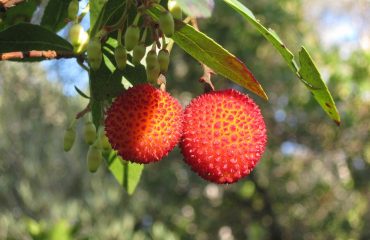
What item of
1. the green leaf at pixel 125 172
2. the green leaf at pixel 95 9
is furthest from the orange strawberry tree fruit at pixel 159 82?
the green leaf at pixel 125 172

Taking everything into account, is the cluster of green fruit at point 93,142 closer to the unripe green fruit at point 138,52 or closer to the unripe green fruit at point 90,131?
the unripe green fruit at point 90,131

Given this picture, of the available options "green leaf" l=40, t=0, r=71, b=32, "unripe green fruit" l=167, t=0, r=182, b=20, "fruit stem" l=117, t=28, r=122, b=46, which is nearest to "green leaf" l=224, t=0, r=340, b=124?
"unripe green fruit" l=167, t=0, r=182, b=20

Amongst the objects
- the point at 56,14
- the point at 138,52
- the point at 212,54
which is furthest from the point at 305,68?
the point at 56,14

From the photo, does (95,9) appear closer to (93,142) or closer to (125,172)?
(93,142)

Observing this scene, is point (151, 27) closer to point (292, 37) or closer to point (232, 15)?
point (232, 15)

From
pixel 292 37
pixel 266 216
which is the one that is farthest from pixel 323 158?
pixel 292 37

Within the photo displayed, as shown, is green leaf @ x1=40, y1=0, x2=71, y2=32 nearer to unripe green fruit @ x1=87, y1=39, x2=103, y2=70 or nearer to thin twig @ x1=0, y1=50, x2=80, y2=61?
thin twig @ x1=0, y1=50, x2=80, y2=61
